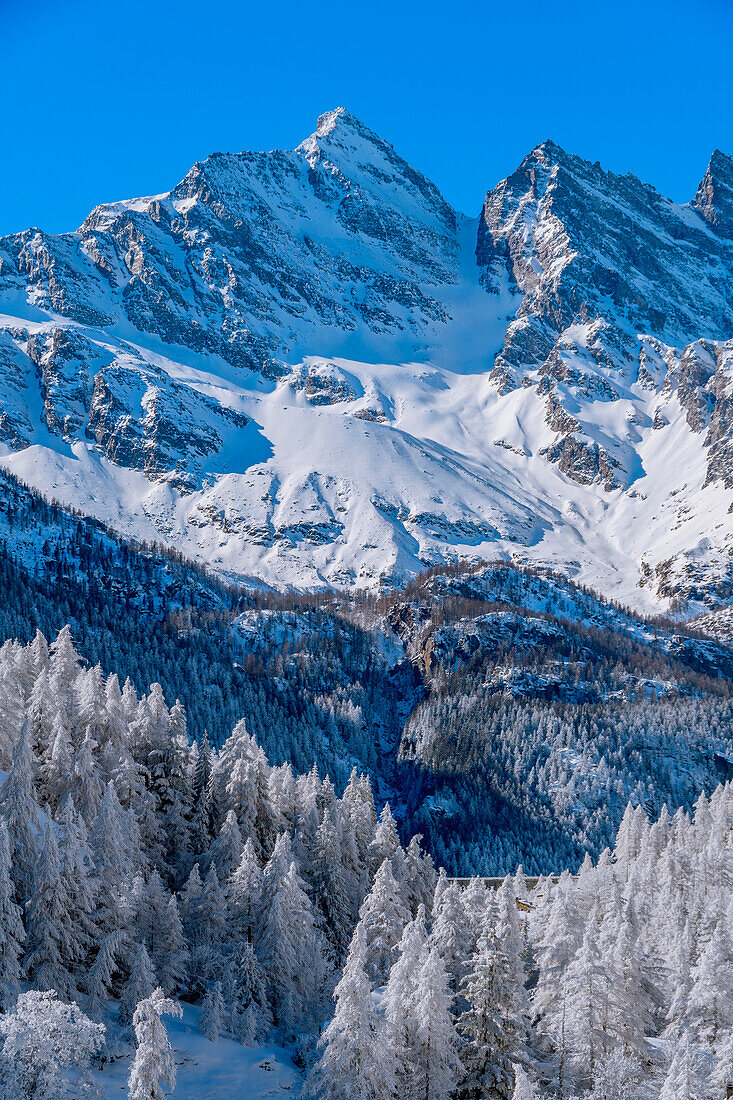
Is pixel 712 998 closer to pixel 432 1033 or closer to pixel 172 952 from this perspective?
pixel 432 1033

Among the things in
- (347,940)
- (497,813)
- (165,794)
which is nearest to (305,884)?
(347,940)

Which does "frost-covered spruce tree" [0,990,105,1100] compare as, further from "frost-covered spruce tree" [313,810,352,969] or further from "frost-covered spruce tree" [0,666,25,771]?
"frost-covered spruce tree" [313,810,352,969]

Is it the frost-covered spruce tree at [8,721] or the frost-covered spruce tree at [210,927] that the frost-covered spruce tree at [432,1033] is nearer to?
the frost-covered spruce tree at [210,927]

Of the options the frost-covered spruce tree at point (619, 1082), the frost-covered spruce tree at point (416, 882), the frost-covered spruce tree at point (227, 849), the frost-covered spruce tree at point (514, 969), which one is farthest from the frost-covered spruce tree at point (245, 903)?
the frost-covered spruce tree at point (416, 882)

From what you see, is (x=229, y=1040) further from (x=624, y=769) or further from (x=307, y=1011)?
(x=624, y=769)

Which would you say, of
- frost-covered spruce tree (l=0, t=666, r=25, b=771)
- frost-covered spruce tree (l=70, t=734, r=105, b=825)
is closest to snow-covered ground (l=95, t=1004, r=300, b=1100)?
frost-covered spruce tree (l=70, t=734, r=105, b=825)

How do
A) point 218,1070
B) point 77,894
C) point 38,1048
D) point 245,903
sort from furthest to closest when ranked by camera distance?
point 245,903 → point 77,894 → point 218,1070 → point 38,1048

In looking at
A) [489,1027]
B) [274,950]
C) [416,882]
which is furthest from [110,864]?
[416,882]
